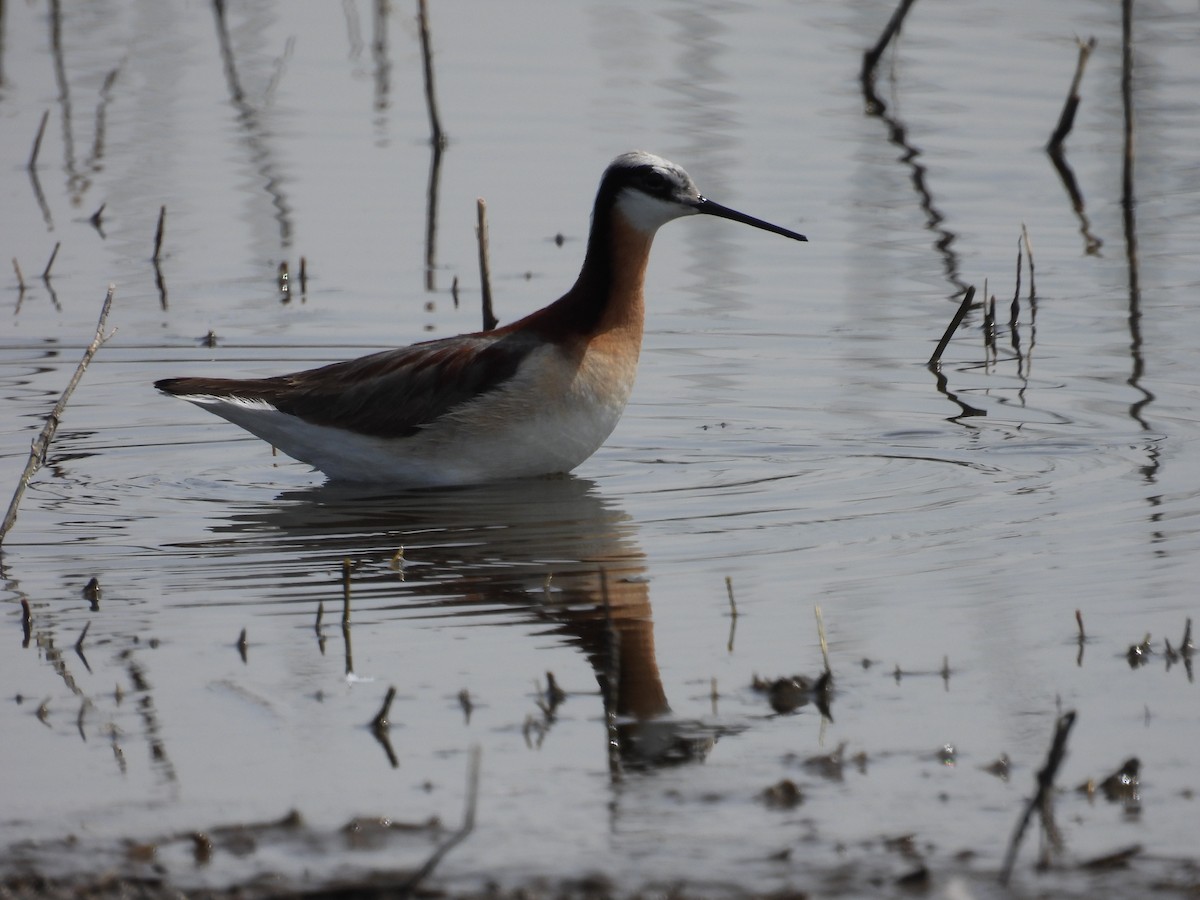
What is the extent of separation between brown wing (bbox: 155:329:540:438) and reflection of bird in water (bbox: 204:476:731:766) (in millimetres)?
355

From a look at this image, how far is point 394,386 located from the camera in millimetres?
9359

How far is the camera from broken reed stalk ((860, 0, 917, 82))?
17.6m

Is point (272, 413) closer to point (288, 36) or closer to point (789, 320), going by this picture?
point (789, 320)

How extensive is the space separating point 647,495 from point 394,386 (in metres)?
1.37

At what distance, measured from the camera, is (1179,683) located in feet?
19.7

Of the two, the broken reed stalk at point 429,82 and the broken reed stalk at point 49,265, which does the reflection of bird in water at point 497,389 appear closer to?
the broken reed stalk at point 49,265

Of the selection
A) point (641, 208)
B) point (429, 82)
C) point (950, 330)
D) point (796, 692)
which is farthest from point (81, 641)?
point (429, 82)

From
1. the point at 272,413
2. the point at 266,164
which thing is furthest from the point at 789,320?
the point at 266,164

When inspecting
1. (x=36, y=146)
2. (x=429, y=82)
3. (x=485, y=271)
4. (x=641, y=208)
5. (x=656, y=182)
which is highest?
(x=656, y=182)

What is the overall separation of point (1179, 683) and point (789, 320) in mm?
6011

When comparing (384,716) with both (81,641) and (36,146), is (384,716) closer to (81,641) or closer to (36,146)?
(81,641)

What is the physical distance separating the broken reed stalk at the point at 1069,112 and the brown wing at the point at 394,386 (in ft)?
24.1

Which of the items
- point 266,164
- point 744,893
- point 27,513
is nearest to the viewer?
point 744,893

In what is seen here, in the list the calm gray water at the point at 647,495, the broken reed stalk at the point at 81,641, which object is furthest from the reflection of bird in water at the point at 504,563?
the broken reed stalk at the point at 81,641
